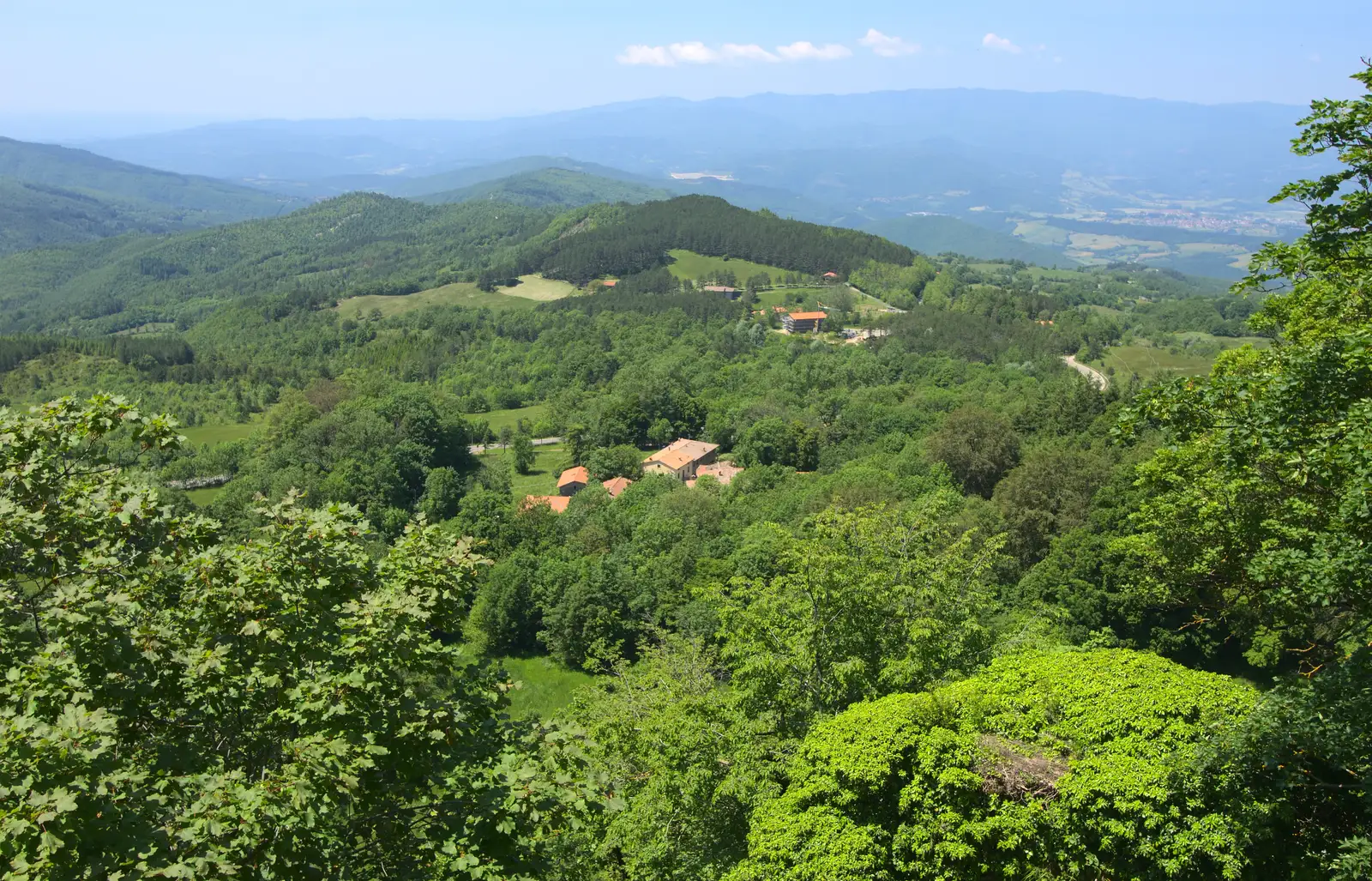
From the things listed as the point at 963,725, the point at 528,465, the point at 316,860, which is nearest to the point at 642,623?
the point at 963,725

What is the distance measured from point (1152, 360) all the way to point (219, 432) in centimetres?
9615

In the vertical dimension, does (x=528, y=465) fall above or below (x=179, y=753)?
below

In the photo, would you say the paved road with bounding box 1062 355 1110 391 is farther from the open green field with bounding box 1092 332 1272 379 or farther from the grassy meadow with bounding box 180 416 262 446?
the grassy meadow with bounding box 180 416 262 446

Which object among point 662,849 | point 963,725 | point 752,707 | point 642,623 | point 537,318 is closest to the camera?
point 963,725

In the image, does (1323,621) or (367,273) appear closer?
(1323,621)

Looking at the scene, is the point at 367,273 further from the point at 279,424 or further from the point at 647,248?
the point at 279,424

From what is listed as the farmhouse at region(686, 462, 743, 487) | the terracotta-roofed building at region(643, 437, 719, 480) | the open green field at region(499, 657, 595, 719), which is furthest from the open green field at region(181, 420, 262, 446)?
the open green field at region(499, 657, 595, 719)

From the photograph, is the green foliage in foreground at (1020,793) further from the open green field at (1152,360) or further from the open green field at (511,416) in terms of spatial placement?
the open green field at (511,416)

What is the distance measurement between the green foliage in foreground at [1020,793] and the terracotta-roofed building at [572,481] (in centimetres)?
5049

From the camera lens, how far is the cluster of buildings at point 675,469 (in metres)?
58.2

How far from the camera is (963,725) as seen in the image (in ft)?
37.3

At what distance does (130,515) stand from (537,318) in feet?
370

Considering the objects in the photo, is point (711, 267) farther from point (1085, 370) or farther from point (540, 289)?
point (1085, 370)

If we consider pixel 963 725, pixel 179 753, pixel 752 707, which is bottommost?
pixel 752 707
